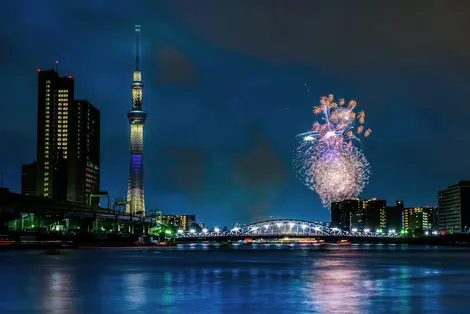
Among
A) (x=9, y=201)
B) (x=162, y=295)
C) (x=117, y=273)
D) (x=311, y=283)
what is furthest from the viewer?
(x=9, y=201)

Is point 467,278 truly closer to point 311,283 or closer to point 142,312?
point 311,283

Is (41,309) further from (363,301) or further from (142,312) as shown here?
(363,301)

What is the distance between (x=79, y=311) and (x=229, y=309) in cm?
692

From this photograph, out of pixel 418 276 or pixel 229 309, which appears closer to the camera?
pixel 229 309

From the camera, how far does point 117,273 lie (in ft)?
200

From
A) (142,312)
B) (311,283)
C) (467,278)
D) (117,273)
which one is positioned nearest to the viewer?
(142,312)

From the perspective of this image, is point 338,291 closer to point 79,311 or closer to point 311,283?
point 311,283

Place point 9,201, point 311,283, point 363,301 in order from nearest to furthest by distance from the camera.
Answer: point 363,301, point 311,283, point 9,201

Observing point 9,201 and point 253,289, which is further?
point 9,201

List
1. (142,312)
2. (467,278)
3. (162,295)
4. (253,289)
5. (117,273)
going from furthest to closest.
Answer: (117,273) < (467,278) < (253,289) < (162,295) < (142,312)

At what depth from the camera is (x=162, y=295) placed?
40406 mm

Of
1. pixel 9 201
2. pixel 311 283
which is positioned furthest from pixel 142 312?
pixel 9 201

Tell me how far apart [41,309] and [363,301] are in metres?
15.9

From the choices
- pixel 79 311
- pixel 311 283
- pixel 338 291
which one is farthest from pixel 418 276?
pixel 79 311
